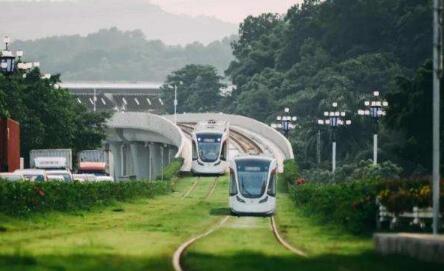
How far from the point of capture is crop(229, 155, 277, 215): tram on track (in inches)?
A: 2753

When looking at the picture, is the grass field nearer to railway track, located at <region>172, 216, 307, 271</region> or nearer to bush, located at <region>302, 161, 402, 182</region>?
railway track, located at <region>172, 216, 307, 271</region>

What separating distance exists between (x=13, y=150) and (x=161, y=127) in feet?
221

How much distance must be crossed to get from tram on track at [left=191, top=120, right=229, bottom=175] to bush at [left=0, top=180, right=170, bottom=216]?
86.7 ft

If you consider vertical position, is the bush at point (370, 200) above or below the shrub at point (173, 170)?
above

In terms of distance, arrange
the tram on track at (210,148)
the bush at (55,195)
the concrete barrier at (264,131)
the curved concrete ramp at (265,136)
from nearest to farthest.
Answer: the bush at (55,195) → the tram on track at (210,148) → the curved concrete ramp at (265,136) → the concrete barrier at (264,131)

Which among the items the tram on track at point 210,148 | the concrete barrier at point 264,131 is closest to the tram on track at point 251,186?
the tram on track at point 210,148

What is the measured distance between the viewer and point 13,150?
3866 inches

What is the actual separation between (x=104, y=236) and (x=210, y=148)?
6749cm

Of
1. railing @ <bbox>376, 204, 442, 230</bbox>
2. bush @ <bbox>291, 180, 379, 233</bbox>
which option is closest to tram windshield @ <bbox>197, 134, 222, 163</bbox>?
bush @ <bbox>291, 180, 379, 233</bbox>

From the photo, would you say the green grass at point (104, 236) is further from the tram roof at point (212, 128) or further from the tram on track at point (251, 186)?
the tram roof at point (212, 128)

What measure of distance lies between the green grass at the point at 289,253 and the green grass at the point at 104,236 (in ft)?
3.45

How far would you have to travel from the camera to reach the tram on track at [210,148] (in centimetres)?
11144

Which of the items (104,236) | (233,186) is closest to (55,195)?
(233,186)

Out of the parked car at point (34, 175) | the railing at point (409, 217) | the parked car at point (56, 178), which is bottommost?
the parked car at point (56, 178)
